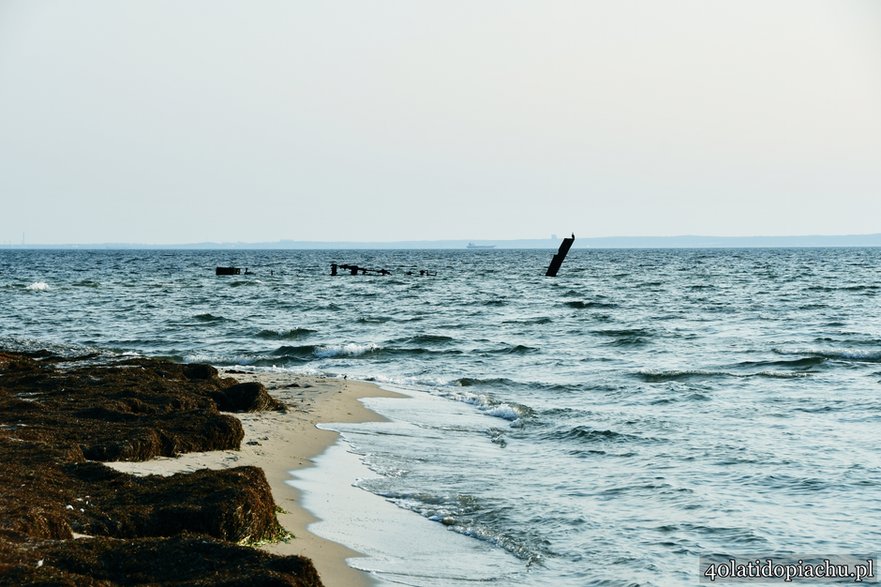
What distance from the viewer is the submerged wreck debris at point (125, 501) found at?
17.4 feet

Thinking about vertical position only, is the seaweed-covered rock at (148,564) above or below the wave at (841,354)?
above

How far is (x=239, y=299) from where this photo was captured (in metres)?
45.9

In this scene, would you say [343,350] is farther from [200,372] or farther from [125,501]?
[125,501]

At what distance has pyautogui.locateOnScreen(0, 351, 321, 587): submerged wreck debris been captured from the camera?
209 inches

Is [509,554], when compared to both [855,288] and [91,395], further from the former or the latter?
[855,288]

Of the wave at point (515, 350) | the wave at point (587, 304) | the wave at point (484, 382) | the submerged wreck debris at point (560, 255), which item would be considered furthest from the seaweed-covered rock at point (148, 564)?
the submerged wreck debris at point (560, 255)

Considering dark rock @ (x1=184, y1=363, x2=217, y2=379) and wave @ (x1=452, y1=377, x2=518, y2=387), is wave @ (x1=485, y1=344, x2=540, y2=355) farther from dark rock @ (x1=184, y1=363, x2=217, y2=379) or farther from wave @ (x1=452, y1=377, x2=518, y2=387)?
dark rock @ (x1=184, y1=363, x2=217, y2=379)

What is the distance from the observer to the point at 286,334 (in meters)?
28.8

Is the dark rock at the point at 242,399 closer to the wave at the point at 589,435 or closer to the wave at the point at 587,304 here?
the wave at the point at 589,435

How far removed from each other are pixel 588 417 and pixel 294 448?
4.96m

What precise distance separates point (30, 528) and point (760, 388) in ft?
46.9

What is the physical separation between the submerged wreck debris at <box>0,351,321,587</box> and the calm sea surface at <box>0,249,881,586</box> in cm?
142

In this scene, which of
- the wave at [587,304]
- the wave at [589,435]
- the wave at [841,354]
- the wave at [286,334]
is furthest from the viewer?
the wave at [587,304]

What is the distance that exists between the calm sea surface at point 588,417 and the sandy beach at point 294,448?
46cm
